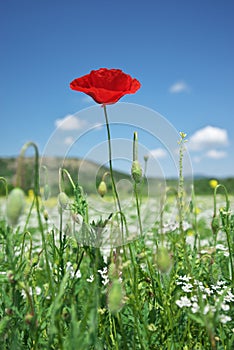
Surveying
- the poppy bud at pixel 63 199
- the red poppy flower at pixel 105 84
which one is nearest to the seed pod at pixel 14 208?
the poppy bud at pixel 63 199

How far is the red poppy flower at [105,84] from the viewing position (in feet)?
4.19

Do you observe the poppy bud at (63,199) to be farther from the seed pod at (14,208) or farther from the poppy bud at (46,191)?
the seed pod at (14,208)

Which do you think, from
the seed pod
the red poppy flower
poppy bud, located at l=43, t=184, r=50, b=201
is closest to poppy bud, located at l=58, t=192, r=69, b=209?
poppy bud, located at l=43, t=184, r=50, b=201

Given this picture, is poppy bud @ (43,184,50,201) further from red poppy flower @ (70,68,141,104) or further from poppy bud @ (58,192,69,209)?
red poppy flower @ (70,68,141,104)

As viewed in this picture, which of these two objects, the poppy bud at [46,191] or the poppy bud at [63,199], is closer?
the poppy bud at [63,199]

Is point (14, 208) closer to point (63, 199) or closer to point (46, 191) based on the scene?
point (63, 199)

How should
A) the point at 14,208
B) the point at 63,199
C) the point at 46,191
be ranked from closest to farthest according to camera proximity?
the point at 14,208 < the point at 63,199 < the point at 46,191

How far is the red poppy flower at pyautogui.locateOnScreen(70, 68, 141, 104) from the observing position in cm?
128

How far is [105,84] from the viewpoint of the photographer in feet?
4.20

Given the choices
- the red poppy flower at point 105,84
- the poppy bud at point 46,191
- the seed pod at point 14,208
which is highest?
the red poppy flower at point 105,84

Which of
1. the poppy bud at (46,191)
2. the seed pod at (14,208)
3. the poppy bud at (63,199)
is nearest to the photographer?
the seed pod at (14,208)

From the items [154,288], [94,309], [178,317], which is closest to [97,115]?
[154,288]

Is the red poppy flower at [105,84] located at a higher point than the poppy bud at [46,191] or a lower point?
higher

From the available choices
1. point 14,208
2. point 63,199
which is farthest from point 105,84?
point 14,208
